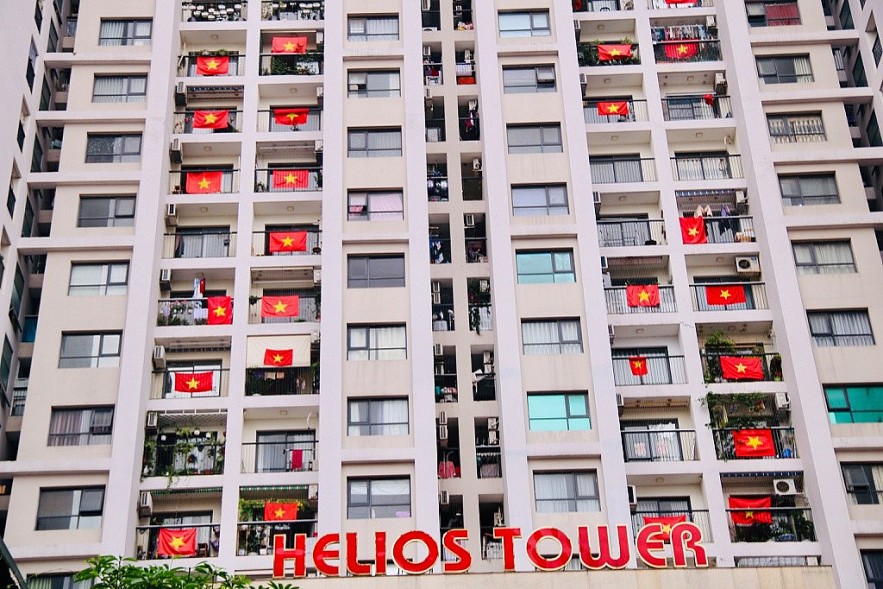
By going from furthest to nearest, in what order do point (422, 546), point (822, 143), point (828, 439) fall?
point (822, 143) → point (828, 439) → point (422, 546)

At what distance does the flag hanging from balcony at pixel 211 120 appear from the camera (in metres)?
48.7

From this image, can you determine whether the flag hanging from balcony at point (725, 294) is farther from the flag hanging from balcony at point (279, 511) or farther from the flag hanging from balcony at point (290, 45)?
the flag hanging from balcony at point (290, 45)

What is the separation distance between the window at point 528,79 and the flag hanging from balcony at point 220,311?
1317cm

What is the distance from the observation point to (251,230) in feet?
152

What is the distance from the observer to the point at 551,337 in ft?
141

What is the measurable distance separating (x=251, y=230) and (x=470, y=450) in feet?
38.2

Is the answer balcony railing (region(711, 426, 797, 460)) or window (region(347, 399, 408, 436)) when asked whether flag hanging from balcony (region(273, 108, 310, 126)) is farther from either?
balcony railing (region(711, 426, 797, 460))

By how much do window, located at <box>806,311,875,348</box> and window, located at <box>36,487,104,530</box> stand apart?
80.7 ft

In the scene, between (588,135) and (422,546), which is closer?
(422,546)

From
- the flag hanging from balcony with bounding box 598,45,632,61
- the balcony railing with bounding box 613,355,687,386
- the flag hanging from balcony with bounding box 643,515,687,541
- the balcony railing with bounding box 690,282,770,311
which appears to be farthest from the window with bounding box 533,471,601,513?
the flag hanging from balcony with bounding box 598,45,632,61

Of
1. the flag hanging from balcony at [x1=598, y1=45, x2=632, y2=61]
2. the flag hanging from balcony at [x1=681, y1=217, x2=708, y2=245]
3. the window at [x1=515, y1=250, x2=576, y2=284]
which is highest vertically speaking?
the flag hanging from balcony at [x1=598, y1=45, x2=632, y2=61]

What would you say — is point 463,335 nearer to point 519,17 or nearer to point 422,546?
point 422,546

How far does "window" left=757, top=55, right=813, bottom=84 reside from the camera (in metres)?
48.9

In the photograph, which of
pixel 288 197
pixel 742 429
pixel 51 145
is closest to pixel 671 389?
pixel 742 429
